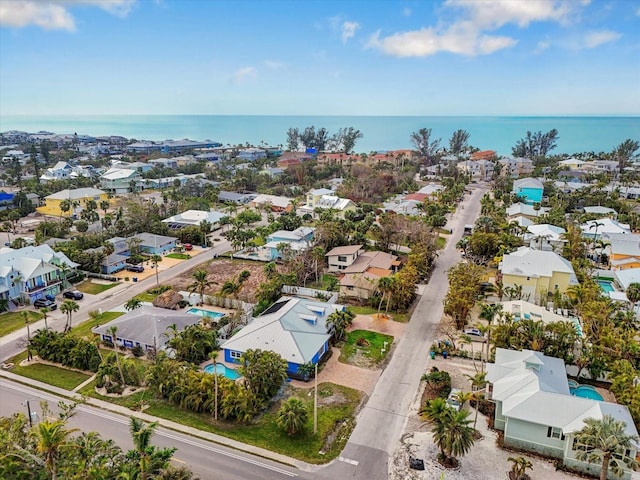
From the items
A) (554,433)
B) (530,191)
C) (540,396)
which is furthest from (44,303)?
(530,191)

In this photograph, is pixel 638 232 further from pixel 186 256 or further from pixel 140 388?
pixel 140 388

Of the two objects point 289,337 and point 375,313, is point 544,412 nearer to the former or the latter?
point 289,337

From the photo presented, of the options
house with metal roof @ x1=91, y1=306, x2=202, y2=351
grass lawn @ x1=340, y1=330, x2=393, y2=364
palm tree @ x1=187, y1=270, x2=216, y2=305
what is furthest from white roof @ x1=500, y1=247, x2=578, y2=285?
house with metal roof @ x1=91, y1=306, x2=202, y2=351

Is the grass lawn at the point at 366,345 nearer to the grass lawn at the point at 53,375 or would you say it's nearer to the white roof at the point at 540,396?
the white roof at the point at 540,396

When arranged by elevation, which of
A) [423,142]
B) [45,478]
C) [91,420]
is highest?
[423,142]

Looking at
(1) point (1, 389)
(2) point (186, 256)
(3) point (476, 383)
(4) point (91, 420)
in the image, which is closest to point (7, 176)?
(2) point (186, 256)

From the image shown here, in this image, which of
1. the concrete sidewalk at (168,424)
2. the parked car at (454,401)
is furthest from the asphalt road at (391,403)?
the parked car at (454,401)

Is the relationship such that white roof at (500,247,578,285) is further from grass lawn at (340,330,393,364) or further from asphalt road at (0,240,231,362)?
asphalt road at (0,240,231,362)

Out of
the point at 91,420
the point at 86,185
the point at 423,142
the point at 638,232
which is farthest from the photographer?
the point at 423,142
